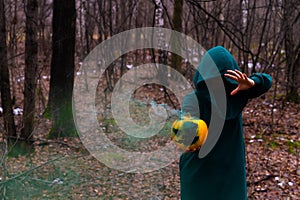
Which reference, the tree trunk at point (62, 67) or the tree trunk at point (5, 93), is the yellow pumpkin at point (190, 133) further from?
the tree trunk at point (62, 67)

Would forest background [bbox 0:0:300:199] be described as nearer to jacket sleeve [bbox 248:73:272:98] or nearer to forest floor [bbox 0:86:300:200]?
forest floor [bbox 0:86:300:200]

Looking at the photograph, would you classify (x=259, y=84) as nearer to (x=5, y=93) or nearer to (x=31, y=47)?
(x=31, y=47)

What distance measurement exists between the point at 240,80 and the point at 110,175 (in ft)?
9.80

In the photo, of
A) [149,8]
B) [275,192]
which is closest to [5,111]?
[275,192]

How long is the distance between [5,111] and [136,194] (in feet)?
6.88

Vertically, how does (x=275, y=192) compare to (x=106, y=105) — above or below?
below

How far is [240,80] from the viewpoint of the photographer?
210 cm

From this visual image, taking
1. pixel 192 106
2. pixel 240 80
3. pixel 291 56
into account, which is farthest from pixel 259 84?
pixel 291 56

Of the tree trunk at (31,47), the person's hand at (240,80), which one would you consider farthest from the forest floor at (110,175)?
the person's hand at (240,80)

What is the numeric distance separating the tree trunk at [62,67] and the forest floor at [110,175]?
273 mm

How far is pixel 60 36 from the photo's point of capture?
18.1ft

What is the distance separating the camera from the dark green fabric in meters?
2.22

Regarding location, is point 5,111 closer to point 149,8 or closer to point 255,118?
point 255,118

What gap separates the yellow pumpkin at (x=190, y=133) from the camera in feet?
6.91
